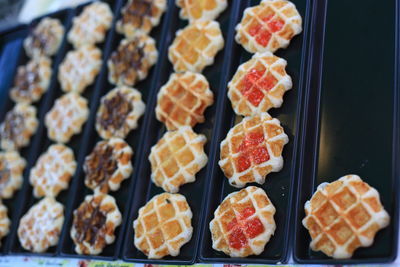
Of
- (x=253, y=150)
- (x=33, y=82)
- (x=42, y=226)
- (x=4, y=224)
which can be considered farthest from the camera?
(x=33, y=82)

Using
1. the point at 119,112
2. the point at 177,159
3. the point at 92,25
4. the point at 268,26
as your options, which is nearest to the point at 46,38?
the point at 92,25

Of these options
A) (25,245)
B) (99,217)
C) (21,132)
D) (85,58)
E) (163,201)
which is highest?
(85,58)

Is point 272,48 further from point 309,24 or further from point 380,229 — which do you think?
point 380,229

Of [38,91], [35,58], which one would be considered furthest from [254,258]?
[35,58]

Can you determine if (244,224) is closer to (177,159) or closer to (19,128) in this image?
(177,159)

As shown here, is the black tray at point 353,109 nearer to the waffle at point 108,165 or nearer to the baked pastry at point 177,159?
the baked pastry at point 177,159

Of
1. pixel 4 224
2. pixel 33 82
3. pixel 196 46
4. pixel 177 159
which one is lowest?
pixel 4 224
